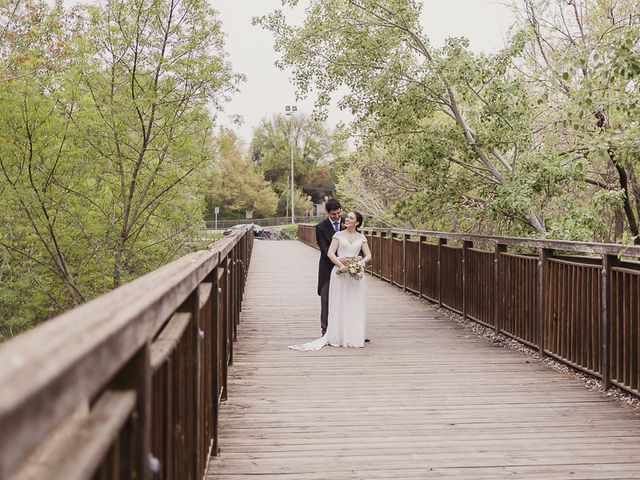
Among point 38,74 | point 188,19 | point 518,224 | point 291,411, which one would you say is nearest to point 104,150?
point 38,74

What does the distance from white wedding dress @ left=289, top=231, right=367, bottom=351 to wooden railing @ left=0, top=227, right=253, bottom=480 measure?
19.0 ft

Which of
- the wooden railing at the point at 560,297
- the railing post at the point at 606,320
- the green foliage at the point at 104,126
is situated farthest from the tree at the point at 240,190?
the railing post at the point at 606,320

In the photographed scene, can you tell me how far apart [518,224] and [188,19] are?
7874 millimetres

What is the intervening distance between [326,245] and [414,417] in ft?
14.1

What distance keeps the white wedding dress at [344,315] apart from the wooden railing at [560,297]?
1.77 meters

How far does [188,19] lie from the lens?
14.8 metres

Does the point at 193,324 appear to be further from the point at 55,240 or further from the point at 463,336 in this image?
the point at 55,240

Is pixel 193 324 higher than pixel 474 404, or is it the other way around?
pixel 193 324

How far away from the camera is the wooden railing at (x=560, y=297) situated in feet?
19.3

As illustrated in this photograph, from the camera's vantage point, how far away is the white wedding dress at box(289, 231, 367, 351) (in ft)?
27.9

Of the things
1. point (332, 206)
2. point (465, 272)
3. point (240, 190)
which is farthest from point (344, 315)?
point (240, 190)

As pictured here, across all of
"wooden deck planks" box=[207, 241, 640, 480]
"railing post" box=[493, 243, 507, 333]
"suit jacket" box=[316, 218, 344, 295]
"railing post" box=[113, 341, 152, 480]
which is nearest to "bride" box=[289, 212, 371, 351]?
"wooden deck planks" box=[207, 241, 640, 480]

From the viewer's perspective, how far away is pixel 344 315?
28.2 feet

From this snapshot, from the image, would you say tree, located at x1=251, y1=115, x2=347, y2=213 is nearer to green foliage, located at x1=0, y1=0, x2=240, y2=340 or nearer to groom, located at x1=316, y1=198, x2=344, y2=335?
green foliage, located at x1=0, y1=0, x2=240, y2=340
